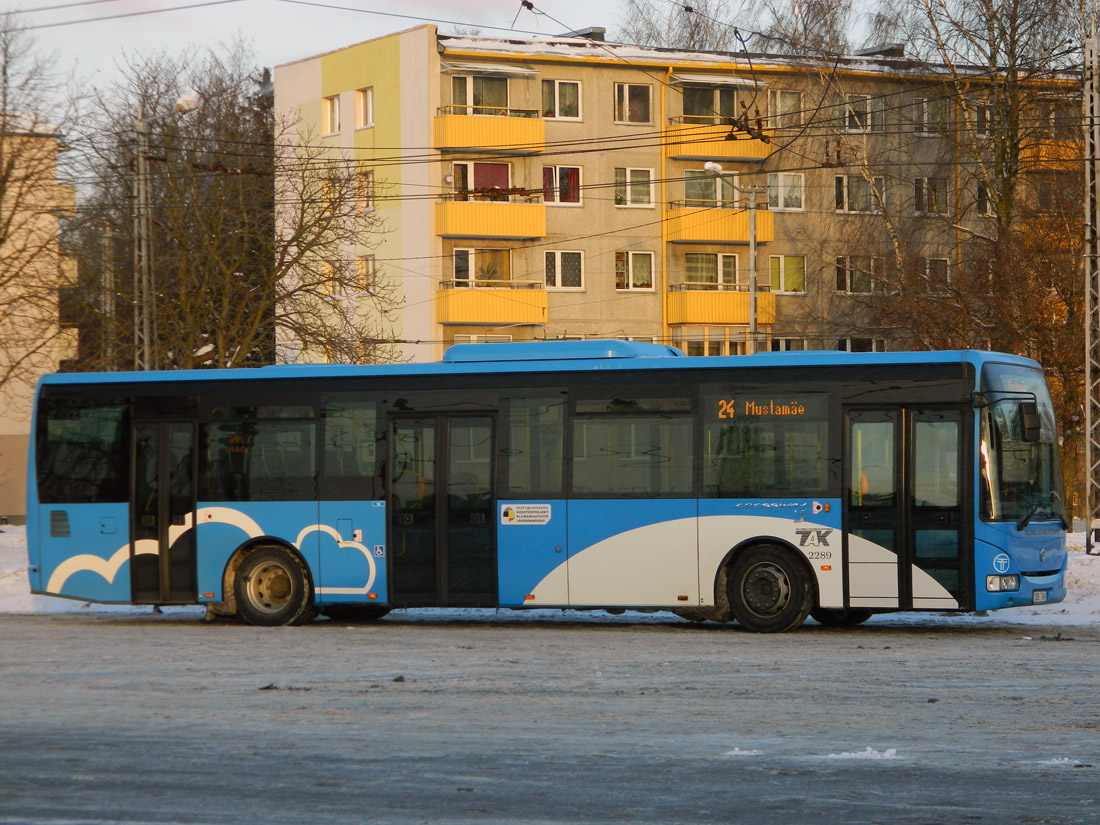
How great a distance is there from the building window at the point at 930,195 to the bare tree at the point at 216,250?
20.9 metres

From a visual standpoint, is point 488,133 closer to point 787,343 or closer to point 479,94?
point 479,94

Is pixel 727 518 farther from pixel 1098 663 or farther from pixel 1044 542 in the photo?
pixel 1098 663

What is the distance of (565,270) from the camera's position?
5288 cm

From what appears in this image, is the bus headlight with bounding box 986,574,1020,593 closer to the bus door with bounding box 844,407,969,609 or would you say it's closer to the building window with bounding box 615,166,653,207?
the bus door with bounding box 844,407,969,609

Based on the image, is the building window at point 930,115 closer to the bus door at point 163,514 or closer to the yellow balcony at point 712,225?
the yellow balcony at point 712,225

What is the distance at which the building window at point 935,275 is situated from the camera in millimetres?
40406

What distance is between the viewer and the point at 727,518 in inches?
634

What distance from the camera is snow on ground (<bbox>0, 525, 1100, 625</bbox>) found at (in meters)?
17.6

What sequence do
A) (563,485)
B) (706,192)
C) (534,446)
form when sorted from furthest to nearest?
(706,192)
(534,446)
(563,485)

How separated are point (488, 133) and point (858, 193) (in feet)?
41.9

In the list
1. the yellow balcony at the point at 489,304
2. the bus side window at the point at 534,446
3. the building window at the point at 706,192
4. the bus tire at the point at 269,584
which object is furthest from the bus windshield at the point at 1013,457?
the building window at the point at 706,192

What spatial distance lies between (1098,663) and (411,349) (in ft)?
130

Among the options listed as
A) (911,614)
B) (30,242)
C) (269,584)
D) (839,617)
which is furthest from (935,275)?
(269,584)

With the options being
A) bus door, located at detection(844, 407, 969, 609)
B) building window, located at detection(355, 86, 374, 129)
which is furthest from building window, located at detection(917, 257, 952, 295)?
bus door, located at detection(844, 407, 969, 609)
